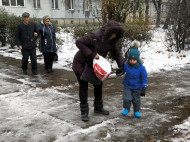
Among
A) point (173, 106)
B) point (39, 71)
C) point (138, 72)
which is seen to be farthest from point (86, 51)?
point (39, 71)

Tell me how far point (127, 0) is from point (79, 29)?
8.01 feet

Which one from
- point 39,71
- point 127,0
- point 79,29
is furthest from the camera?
point 127,0

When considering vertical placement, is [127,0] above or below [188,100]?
above

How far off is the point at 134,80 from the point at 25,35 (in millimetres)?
4395

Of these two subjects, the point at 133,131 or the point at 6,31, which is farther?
the point at 6,31

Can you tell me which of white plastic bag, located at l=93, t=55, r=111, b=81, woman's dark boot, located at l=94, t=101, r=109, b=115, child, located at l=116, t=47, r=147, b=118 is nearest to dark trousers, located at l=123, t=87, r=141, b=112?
child, located at l=116, t=47, r=147, b=118

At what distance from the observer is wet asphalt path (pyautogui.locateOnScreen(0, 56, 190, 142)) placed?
395 cm

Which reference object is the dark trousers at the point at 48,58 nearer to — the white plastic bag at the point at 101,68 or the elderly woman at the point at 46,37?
the elderly woman at the point at 46,37

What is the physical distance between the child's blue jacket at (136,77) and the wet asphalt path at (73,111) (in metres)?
0.61

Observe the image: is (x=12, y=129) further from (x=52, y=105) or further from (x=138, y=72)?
(x=138, y=72)

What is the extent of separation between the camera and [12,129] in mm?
4121

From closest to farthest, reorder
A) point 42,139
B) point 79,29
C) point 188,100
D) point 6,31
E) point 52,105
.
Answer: point 42,139 < point 52,105 < point 188,100 < point 79,29 < point 6,31

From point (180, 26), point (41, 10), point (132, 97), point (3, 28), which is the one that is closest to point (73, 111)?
point (132, 97)

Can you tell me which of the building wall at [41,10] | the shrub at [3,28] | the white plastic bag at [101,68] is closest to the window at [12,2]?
the building wall at [41,10]
